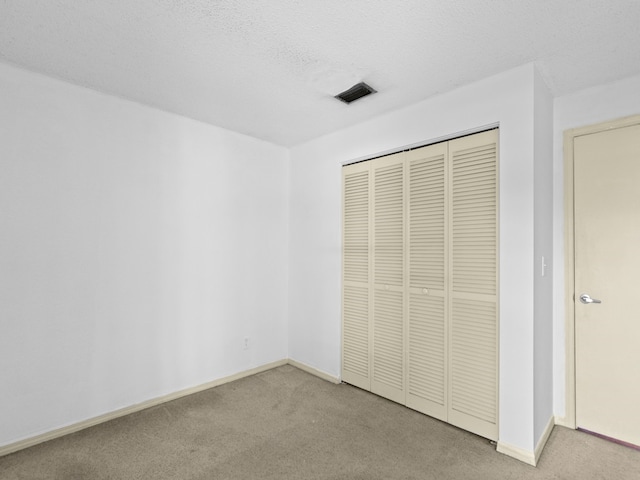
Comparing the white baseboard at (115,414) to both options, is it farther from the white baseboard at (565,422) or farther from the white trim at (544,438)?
the white baseboard at (565,422)

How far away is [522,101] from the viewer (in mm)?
2148

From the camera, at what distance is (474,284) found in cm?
238

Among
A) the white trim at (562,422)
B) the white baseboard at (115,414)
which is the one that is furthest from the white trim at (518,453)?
the white baseboard at (115,414)

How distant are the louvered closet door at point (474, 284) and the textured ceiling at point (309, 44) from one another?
1.89 feet

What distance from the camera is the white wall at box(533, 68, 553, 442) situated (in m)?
2.15

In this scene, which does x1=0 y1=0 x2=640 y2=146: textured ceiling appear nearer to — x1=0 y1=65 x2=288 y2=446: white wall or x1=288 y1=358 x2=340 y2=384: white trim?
x1=0 y1=65 x2=288 y2=446: white wall

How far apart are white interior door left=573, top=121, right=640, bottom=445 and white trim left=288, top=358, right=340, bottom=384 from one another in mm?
1933

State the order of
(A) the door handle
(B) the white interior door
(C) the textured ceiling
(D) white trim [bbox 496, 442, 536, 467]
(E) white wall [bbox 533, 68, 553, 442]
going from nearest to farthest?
(C) the textured ceiling
(D) white trim [bbox 496, 442, 536, 467]
(E) white wall [bbox 533, 68, 553, 442]
(B) the white interior door
(A) the door handle

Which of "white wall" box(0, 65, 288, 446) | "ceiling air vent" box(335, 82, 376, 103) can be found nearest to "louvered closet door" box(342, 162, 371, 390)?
"ceiling air vent" box(335, 82, 376, 103)

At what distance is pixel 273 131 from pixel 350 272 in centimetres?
160

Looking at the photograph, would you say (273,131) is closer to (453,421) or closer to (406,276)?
(406,276)

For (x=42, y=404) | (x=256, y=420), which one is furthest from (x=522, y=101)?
(x=42, y=404)

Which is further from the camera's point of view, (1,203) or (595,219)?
(595,219)

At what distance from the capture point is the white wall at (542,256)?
215 centimetres
